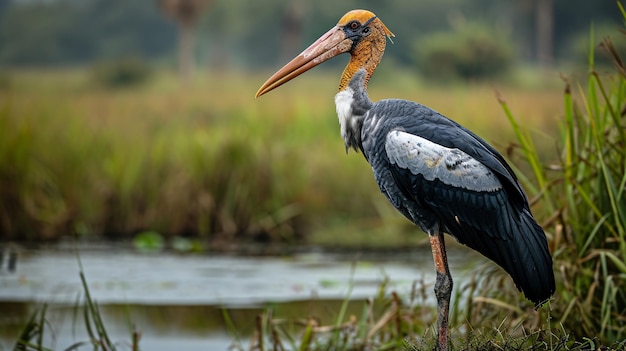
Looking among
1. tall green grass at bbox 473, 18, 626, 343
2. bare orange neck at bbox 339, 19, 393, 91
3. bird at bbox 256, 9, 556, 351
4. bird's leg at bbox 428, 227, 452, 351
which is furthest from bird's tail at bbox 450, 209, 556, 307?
bare orange neck at bbox 339, 19, 393, 91

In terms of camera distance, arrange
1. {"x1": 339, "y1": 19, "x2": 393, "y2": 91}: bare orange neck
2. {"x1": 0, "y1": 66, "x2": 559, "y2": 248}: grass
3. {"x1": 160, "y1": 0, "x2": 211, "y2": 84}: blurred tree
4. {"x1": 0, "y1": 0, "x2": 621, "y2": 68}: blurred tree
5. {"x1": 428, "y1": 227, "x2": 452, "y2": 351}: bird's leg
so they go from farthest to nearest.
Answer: {"x1": 0, "y1": 0, "x2": 621, "y2": 68}: blurred tree < {"x1": 160, "y1": 0, "x2": 211, "y2": 84}: blurred tree < {"x1": 0, "y1": 66, "x2": 559, "y2": 248}: grass < {"x1": 339, "y1": 19, "x2": 393, "y2": 91}: bare orange neck < {"x1": 428, "y1": 227, "x2": 452, "y2": 351}: bird's leg

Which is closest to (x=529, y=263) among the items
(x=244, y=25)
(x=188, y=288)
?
(x=188, y=288)

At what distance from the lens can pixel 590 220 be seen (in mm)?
4996

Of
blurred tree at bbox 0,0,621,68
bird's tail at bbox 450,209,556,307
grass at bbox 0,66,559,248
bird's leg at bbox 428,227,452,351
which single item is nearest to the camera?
bird's tail at bbox 450,209,556,307

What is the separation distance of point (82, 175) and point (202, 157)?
3.54 feet

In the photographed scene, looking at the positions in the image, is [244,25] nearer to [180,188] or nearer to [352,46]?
[180,188]

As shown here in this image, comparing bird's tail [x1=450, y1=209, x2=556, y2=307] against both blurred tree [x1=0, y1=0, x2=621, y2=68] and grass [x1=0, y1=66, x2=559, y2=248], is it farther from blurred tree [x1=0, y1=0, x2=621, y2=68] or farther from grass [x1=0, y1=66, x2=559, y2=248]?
blurred tree [x1=0, y1=0, x2=621, y2=68]

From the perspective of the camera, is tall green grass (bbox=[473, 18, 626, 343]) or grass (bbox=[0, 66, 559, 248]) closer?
tall green grass (bbox=[473, 18, 626, 343])

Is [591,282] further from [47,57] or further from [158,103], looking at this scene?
[47,57]

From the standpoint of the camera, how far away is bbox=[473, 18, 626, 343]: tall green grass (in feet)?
15.7

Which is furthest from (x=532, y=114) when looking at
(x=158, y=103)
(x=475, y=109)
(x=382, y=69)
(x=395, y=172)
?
(x=382, y=69)

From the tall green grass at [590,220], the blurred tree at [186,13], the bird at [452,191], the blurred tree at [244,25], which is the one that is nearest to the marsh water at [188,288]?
the tall green grass at [590,220]

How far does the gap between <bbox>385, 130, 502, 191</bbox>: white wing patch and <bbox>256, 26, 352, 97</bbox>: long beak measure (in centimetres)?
63

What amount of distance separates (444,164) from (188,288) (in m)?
3.98
